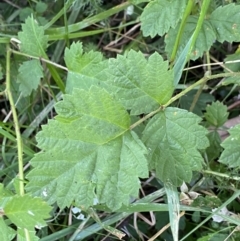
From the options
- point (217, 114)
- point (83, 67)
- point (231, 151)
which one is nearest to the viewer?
point (231, 151)

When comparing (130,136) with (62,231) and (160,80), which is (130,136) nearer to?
(160,80)

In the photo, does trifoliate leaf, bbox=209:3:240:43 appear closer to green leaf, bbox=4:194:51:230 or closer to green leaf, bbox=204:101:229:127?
green leaf, bbox=204:101:229:127

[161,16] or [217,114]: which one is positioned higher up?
[161,16]

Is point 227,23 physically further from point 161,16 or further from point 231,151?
point 231,151

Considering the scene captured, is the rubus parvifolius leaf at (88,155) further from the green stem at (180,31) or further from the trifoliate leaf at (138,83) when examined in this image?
the green stem at (180,31)

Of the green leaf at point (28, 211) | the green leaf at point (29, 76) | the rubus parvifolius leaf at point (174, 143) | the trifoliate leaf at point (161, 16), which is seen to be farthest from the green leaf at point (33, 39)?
the green leaf at point (28, 211)

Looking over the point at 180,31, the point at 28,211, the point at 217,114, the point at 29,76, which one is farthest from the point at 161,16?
the point at 28,211
